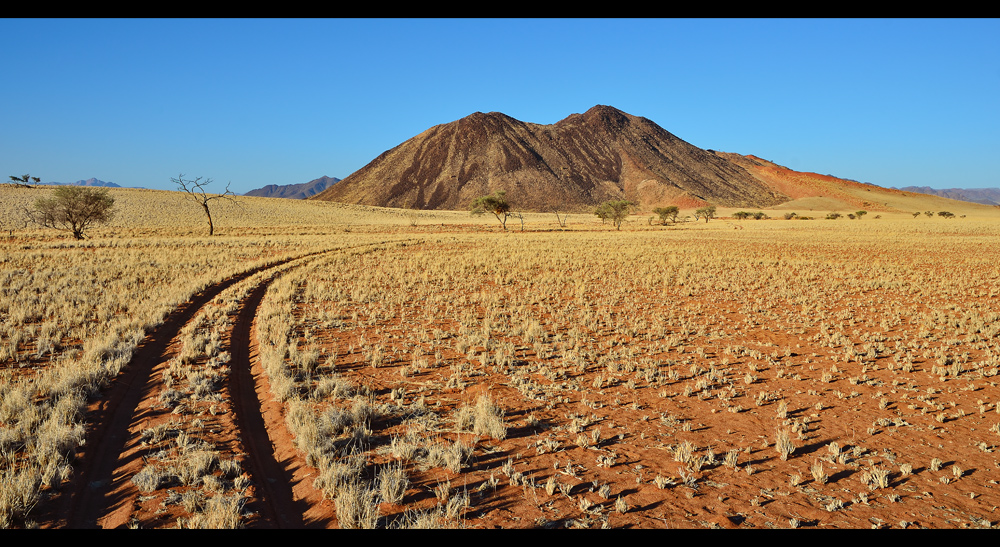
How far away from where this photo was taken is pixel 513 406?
7.64 metres

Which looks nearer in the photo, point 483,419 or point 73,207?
point 483,419

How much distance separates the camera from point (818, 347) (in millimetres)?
10984

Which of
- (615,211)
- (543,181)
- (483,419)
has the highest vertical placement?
(543,181)

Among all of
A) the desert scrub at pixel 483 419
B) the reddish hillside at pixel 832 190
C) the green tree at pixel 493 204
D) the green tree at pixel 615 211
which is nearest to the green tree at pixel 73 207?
the green tree at pixel 493 204

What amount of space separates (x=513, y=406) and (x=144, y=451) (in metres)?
4.70

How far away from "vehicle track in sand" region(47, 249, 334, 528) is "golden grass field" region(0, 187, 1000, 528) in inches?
1.7

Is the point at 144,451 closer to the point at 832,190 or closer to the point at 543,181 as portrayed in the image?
the point at 543,181

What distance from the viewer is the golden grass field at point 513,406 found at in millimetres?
4895

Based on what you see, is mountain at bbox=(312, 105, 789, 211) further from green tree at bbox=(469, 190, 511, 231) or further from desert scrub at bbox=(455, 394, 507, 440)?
desert scrub at bbox=(455, 394, 507, 440)

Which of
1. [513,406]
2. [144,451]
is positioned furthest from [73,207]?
[513,406]

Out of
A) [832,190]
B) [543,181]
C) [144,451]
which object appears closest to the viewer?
[144,451]

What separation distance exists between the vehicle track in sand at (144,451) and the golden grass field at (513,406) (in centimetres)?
4

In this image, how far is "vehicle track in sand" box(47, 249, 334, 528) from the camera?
462cm
